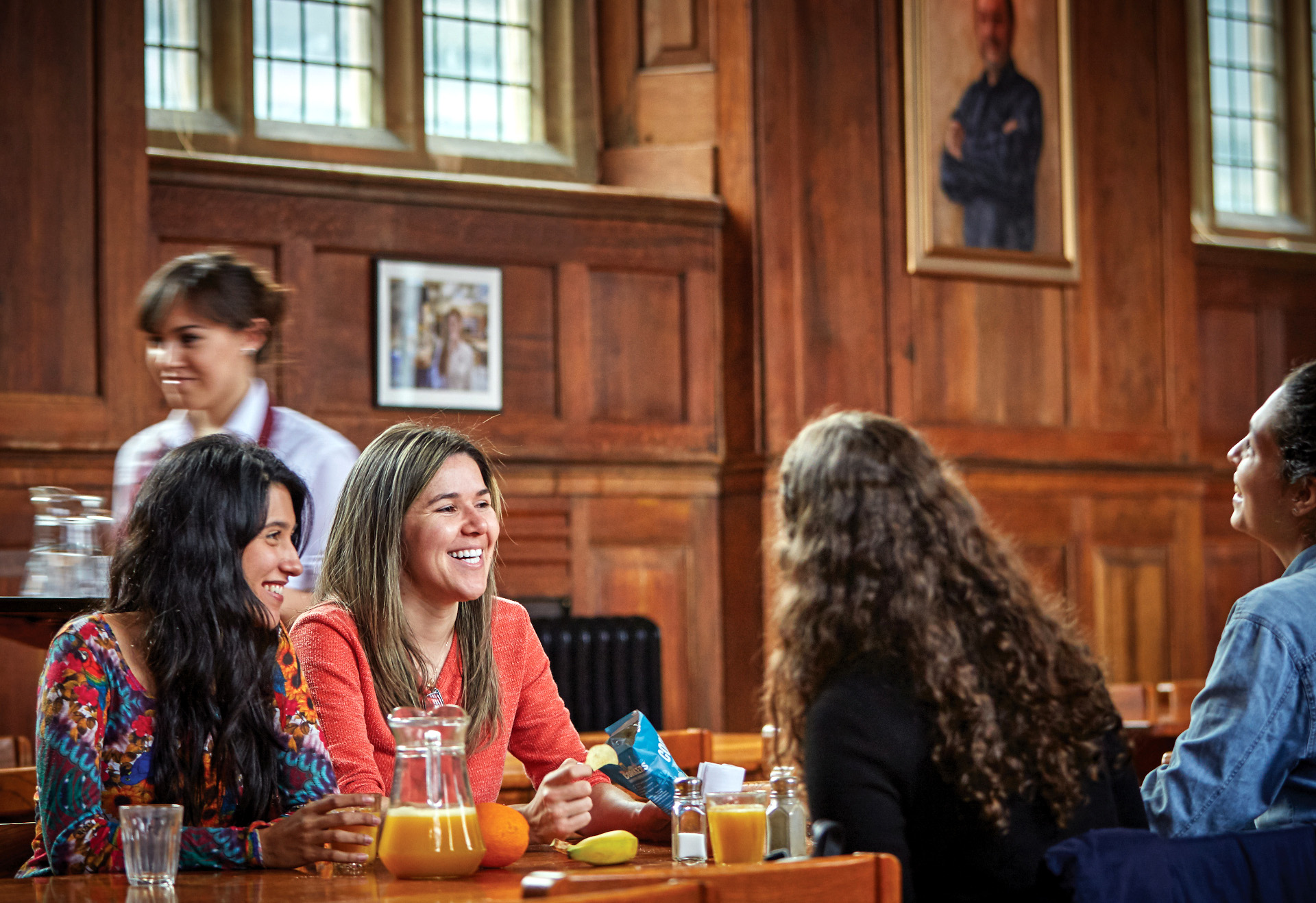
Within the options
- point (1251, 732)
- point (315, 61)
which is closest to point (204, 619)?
point (1251, 732)

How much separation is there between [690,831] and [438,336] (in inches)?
165

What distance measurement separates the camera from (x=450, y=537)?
2412 mm

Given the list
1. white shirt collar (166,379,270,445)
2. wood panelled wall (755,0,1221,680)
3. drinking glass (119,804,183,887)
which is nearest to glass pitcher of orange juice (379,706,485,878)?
drinking glass (119,804,183,887)

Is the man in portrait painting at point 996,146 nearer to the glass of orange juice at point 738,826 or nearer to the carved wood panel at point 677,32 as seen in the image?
the carved wood panel at point 677,32

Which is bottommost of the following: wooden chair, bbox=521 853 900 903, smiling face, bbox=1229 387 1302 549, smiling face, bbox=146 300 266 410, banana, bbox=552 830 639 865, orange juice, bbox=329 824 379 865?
banana, bbox=552 830 639 865

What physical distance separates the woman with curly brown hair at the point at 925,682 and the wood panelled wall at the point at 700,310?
3867mm

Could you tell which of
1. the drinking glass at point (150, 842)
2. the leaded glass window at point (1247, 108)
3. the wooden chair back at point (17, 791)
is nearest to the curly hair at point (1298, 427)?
the drinking glass at point (150, 842)

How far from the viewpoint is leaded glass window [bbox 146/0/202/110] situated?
6027mm

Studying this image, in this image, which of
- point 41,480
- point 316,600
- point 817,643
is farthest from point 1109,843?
point 41,480

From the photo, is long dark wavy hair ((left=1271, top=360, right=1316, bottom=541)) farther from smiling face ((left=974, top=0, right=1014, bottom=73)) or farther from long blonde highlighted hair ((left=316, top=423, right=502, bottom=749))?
smiling face ((left=974, top=0, right=1014, bottom=73))

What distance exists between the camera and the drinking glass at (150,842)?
1614mm

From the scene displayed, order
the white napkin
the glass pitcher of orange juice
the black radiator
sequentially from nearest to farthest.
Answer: the glass pitcher of orange juice < the white napkin < the black radiator

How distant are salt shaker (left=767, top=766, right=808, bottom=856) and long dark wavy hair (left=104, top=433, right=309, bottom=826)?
0.69 meters

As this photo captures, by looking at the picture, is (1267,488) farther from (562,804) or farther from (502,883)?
(502,883)
